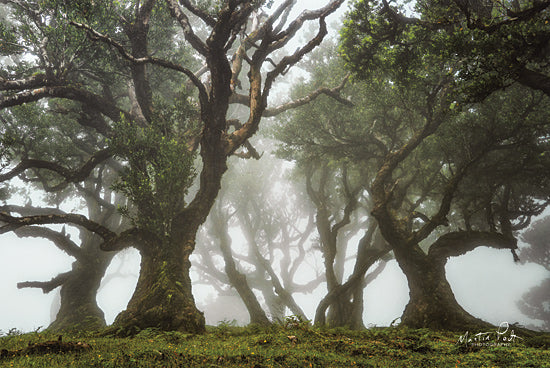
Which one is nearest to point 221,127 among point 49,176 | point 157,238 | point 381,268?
point 157,238

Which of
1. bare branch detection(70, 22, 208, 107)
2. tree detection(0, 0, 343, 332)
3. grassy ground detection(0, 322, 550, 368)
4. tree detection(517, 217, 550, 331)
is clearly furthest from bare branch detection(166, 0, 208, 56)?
tree detection(517, 217, 550, 331)

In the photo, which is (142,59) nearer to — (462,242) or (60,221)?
(60,221)

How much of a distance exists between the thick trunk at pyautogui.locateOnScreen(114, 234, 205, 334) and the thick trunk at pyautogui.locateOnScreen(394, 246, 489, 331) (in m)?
8.10

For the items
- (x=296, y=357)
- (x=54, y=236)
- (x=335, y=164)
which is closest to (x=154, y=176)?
(x=296, y=357)

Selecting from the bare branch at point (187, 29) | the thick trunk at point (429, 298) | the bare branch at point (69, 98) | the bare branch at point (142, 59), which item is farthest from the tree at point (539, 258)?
the bare branch at point (69, 98)

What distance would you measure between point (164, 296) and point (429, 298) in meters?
9.80

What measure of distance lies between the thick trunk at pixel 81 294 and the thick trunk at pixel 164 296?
723 cm

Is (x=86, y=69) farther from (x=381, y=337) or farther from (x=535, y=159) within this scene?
(x=535, y=159)

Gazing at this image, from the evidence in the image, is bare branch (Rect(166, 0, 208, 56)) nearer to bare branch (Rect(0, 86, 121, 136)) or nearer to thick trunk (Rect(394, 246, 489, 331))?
bare branch (Rect(0, 86, 121, 136))

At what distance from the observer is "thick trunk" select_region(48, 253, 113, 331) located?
14.3 metres

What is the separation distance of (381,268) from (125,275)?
38.7 metres

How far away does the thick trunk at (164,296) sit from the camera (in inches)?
318

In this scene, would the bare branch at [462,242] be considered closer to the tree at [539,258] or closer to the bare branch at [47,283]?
the bare branch at [47,283]

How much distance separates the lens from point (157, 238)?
34.0ft
